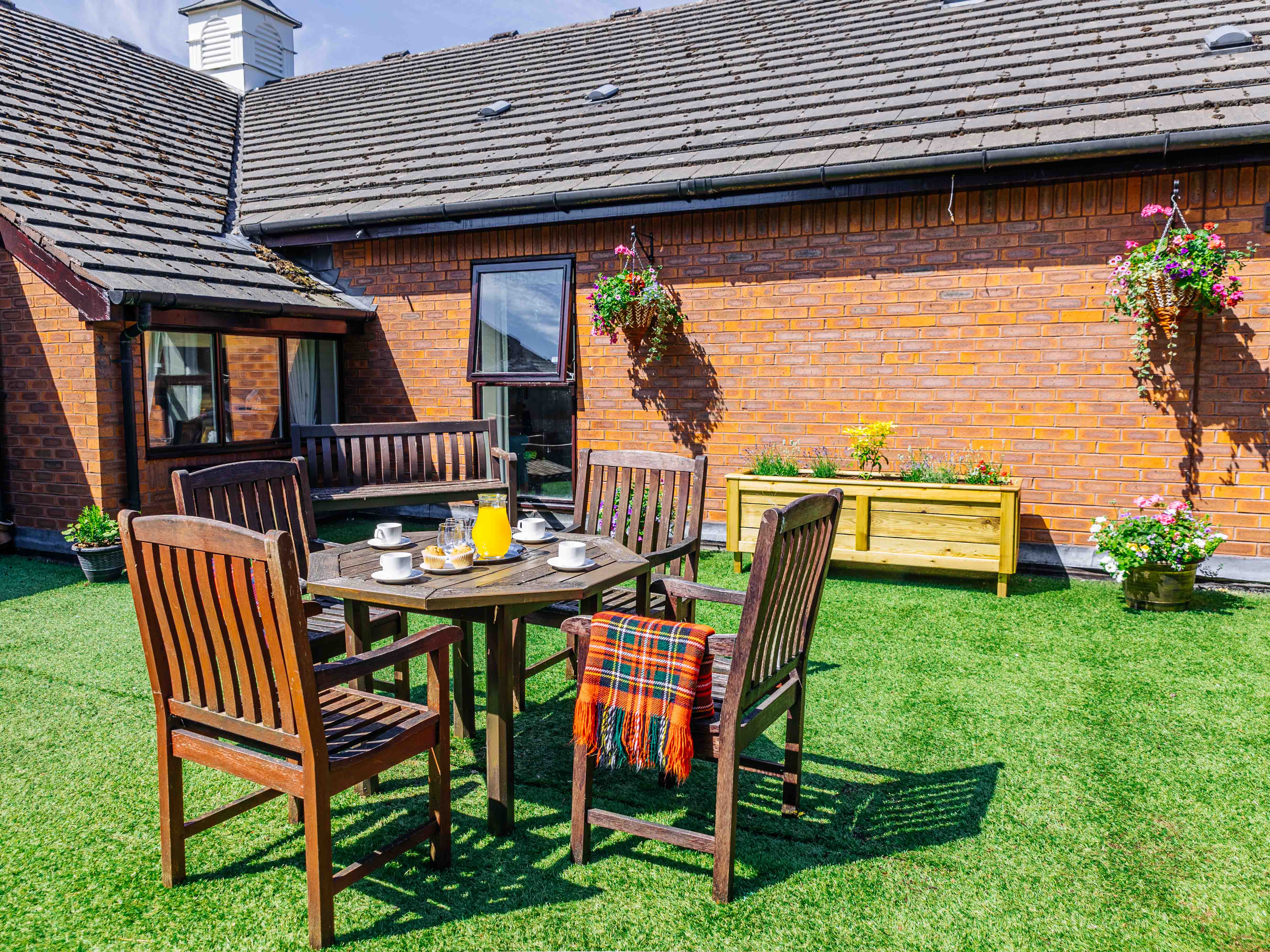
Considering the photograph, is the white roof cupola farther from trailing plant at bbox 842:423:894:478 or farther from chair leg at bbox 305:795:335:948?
chair leg at bbox 305:795:335:948

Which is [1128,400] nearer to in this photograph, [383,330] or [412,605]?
[412,605]

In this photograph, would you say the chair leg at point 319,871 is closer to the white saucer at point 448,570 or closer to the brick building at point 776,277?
the white saucer at point 448,570

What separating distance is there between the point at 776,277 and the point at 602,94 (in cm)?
348

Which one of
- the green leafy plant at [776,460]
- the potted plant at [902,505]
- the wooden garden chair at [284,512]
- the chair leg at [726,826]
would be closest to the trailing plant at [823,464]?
the potted plant at [902,505]

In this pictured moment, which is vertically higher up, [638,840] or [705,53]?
[705,53]

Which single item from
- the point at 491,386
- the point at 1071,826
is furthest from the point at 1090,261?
the point at 491,386

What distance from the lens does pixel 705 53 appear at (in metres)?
9.38

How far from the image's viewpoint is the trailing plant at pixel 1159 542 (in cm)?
542

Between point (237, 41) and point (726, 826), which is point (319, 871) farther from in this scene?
point (237, 41)

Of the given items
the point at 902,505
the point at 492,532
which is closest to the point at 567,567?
the point at 492,532

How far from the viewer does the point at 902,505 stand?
6113 mm

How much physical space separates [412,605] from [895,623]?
3.42 metres

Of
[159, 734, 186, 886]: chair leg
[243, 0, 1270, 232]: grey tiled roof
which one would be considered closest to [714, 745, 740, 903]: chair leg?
[159, 734, 186, 886]: chair leg

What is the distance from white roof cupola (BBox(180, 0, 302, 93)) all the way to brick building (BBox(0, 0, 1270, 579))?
16.8 feet
